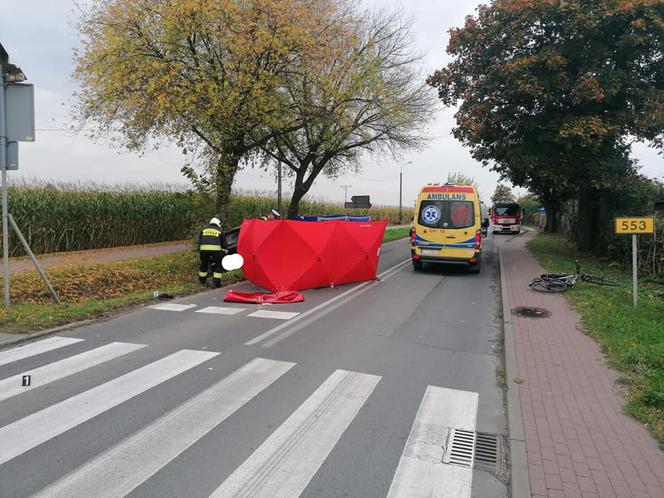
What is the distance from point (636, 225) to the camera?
913 centimetres

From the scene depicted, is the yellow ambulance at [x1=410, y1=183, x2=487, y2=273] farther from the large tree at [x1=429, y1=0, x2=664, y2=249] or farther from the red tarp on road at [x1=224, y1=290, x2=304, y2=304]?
the red tarp on road at [x1=224, y1=290, x2=304, y2=304]

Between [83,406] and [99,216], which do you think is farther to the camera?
[99,216]

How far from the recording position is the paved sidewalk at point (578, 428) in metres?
3.36

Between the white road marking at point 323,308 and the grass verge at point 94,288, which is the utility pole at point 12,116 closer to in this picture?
the grass verge at point 94,288

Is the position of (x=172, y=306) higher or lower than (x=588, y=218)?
lower

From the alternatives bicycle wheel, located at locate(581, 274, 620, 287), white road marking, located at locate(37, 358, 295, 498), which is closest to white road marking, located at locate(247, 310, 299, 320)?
white road marking, located at locate(37, 358, 295, 498)

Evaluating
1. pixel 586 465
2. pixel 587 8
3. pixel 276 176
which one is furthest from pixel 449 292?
pixel 276 176

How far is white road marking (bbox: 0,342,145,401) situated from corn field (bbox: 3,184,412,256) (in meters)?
8.47

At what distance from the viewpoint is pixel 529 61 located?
52.8 feet

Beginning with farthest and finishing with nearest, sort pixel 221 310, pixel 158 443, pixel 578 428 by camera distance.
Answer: pixel 221 310 → pixel 578 428 → pixel 158 443

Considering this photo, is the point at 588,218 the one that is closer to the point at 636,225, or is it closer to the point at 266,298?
the point at 636,225

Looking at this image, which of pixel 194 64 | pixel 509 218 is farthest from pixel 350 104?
pixel 509 218

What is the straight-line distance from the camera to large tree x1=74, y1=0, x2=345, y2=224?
13672 mm

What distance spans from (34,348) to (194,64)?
10.9m
